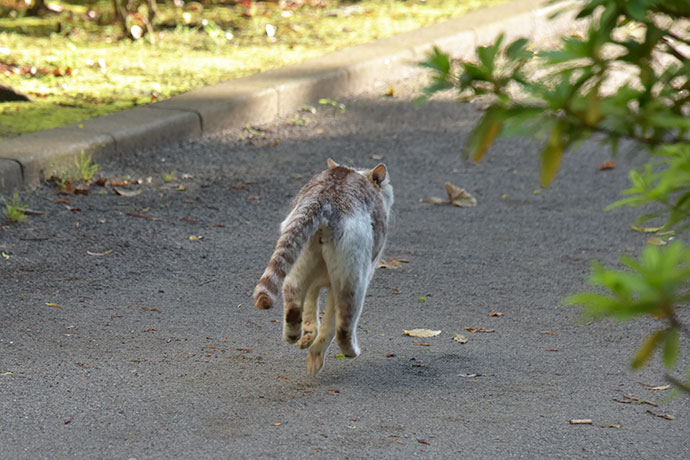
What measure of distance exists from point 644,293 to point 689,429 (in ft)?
8.09

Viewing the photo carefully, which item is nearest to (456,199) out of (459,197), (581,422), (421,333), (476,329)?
(459,197)

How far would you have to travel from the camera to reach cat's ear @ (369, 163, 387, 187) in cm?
471

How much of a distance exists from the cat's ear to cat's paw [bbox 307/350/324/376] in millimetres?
960

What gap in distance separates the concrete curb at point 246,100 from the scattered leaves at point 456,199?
3.61ft

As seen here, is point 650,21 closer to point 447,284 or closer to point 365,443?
point 365,443

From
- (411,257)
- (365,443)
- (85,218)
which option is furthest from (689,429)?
(85,218)

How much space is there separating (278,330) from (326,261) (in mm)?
818

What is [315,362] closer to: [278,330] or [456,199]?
[278,330]

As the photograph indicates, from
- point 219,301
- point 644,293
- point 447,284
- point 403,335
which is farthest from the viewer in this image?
point 447,284

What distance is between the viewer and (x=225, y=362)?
432cm

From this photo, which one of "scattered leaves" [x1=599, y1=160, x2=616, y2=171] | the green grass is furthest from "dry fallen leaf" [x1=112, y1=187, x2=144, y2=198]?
"scattered leaves" [x1=599, y1=160, x2=616, y2=171]

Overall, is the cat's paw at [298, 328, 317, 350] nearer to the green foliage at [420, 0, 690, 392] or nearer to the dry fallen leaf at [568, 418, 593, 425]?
the dry fallen leaf at [568, 418, 593, 425]

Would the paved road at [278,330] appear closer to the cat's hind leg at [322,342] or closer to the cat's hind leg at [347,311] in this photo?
the cat's hind leg at [322,342]

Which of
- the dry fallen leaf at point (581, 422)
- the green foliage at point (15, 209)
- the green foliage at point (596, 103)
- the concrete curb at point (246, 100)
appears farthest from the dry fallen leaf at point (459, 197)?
the green foliage at point (596, 103)
